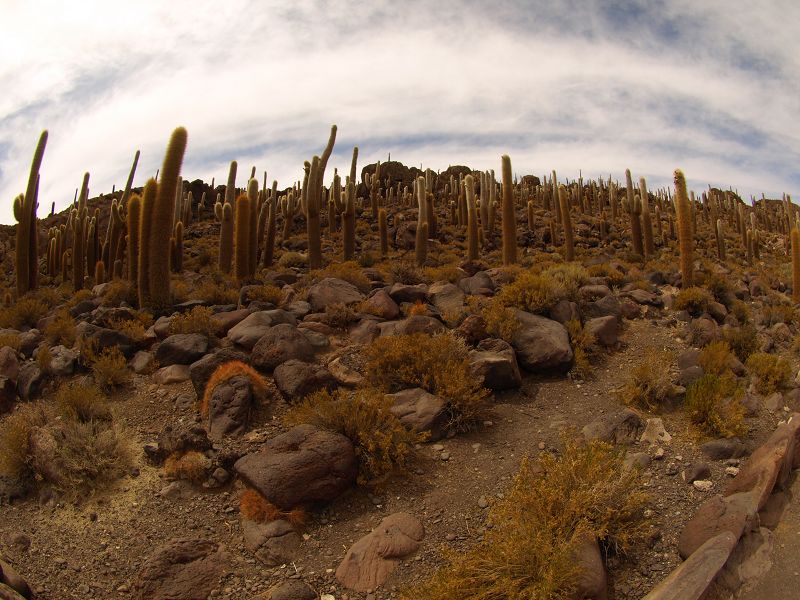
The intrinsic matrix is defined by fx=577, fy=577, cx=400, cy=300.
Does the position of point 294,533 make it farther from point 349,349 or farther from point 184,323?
point 184,323

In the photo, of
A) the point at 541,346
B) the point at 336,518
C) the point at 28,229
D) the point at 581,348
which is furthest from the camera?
the point at 28,229

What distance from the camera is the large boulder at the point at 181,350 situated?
991 centimetres

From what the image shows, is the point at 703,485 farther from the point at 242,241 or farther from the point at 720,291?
the point at 242,241

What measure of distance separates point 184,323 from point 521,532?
311 inches

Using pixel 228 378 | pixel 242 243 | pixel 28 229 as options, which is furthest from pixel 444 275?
pixel 28 229

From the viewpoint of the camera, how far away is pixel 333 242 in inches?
1125

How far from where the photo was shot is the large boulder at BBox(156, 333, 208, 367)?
9.91m

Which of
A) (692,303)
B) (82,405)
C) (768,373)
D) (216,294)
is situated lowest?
(768,373)

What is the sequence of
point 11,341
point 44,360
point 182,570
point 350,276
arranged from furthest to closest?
point 350,276, point 11,341, point 44,360, point 182,570

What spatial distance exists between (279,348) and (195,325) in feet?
7.57

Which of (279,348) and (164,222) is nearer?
(279,348)

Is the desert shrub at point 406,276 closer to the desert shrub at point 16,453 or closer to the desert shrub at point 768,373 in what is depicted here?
the desert shrub at point 768,373

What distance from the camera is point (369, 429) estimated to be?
7.09 metres

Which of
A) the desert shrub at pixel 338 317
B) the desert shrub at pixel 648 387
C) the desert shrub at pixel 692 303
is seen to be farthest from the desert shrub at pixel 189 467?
the desert shrub at pixel 692 303
